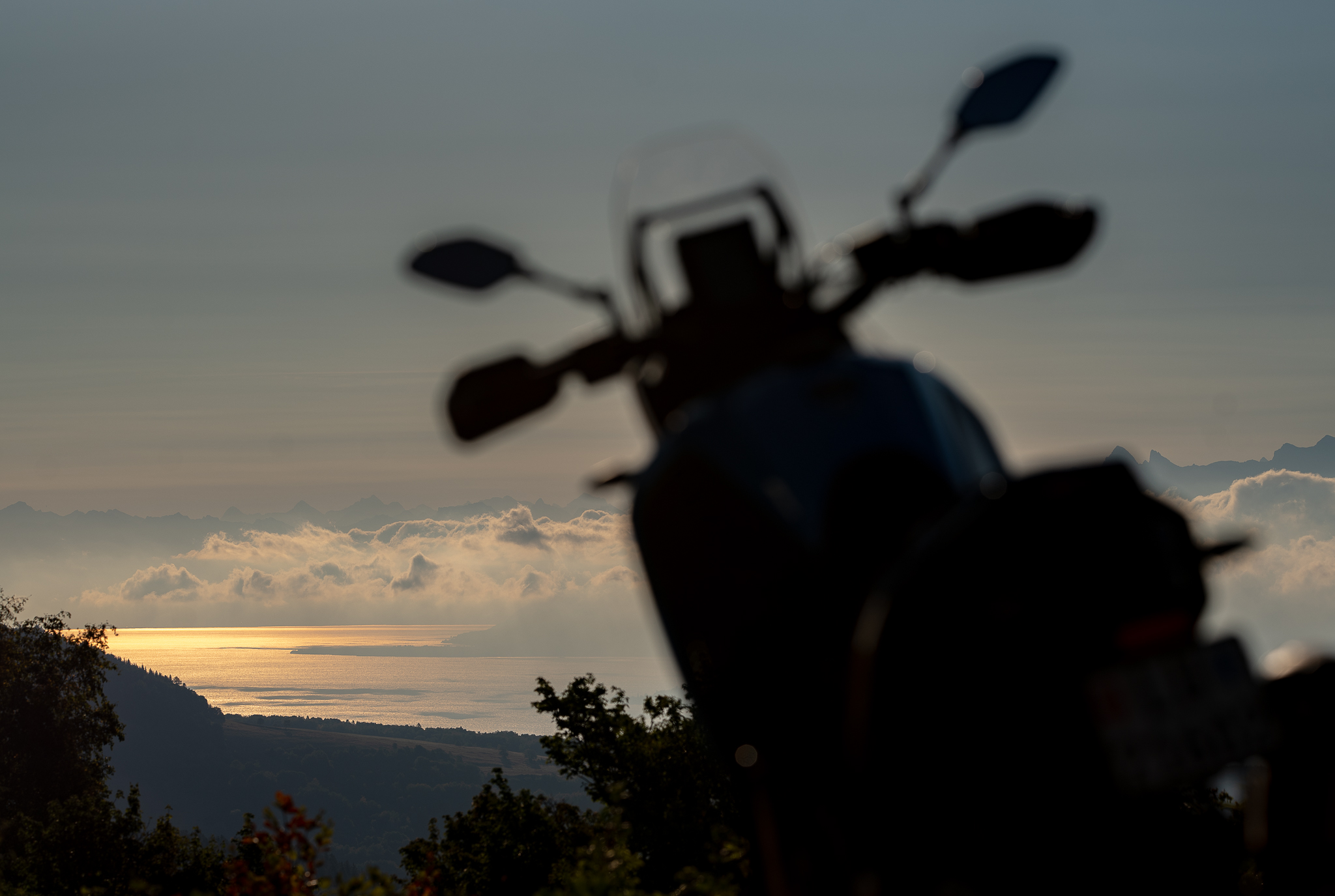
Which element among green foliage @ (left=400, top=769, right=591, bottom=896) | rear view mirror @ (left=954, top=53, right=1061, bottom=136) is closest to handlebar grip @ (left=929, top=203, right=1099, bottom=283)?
rear view mirror @ (left=954, top=53, right=1061, bottom=136)

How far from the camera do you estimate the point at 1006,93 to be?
3852mm

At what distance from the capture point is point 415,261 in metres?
4.04

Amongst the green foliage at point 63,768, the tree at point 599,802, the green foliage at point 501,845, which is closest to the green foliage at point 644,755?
the tree at point 599,802

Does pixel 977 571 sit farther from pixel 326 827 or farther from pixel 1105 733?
pixel 326 827

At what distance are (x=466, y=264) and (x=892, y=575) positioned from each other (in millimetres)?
2544

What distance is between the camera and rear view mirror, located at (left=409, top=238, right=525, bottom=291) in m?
4.04

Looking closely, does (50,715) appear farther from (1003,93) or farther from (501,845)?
(1003,93)

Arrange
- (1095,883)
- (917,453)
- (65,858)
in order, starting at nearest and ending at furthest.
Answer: (1095,883)
(917,453)
(65,858)

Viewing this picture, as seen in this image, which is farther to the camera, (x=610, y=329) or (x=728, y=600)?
(x=610, y=329)

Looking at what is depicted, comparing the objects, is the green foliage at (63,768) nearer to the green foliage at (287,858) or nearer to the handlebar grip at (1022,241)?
the green foliage at (287,858)

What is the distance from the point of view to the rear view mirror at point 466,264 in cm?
404

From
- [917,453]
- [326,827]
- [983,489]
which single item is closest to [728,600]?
[917,453]

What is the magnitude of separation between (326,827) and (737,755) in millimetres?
4918

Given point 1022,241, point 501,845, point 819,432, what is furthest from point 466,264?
point 501,845
